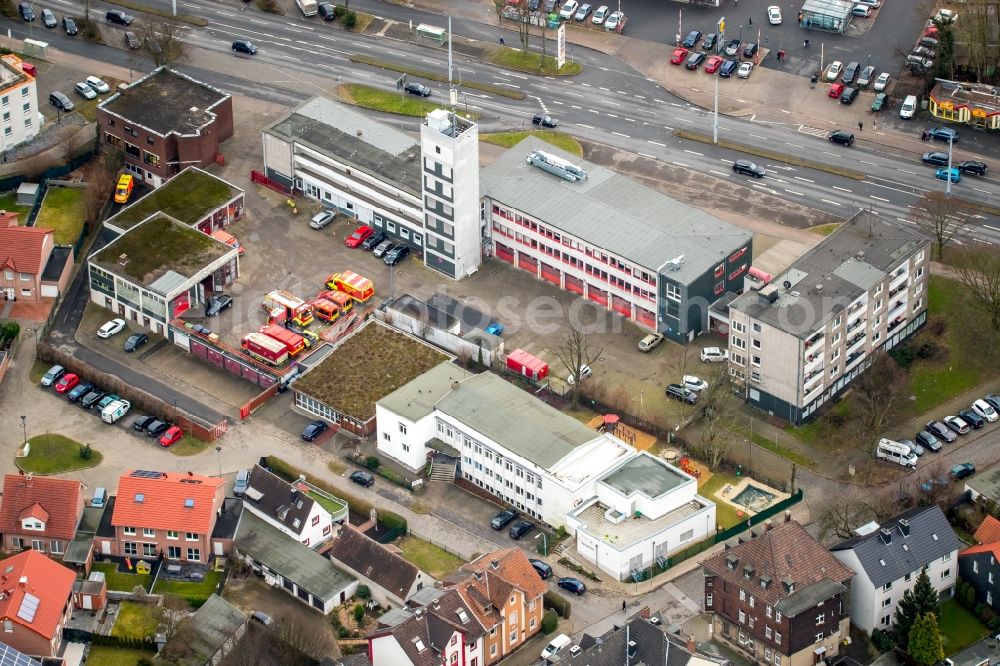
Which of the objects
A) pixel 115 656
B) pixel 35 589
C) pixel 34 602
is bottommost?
pixel 115 656

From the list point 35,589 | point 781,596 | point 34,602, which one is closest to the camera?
point 781,596

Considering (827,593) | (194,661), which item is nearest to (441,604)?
(194,661)

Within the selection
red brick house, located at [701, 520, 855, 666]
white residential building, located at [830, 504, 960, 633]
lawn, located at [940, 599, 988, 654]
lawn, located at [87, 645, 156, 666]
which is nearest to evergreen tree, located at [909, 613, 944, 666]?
lawn, located at [940, 599, 988, 654]

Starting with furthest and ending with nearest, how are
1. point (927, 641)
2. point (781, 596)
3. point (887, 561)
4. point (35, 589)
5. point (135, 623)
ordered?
point (135, 623), point (887, 561), point (35, 589), point (781, 596), point (927, 641)

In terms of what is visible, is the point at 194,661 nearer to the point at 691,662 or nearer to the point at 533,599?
the point at 533,599

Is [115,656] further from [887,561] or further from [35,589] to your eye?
[887,561]

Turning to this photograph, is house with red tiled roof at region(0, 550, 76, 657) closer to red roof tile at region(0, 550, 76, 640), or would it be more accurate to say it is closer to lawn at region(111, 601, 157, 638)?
red roof tile at region(0, 550, 76, 640)

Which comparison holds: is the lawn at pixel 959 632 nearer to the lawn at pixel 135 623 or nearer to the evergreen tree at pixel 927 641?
the evergreen tree at pixel 927 641

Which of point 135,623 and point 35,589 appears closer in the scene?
point 35,589

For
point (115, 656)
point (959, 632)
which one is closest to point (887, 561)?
point (959, 632)
